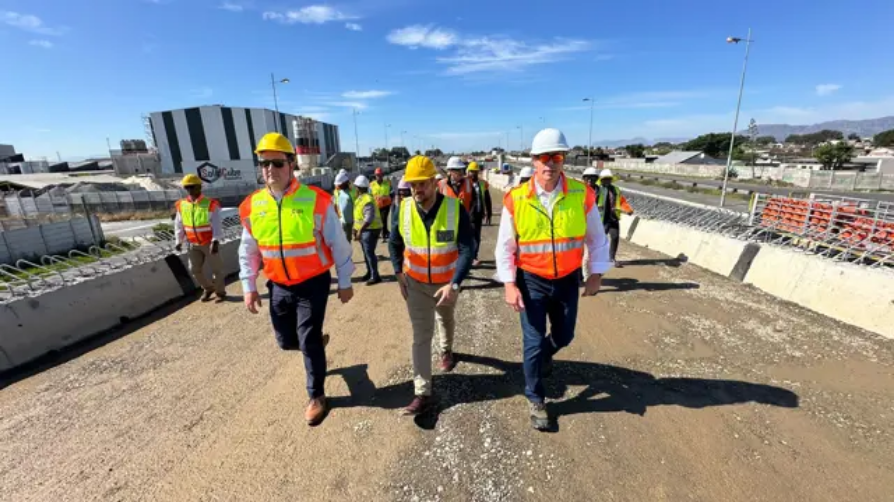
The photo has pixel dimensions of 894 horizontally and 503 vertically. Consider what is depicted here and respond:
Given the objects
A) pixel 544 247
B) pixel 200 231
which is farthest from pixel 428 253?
pixel 200 231

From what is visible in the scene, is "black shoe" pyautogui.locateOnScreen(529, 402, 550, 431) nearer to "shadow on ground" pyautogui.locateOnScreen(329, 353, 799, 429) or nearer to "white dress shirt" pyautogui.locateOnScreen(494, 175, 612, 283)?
"shadow on ground" pyautogui.locateOnScreen(329, 353, 799, 429)

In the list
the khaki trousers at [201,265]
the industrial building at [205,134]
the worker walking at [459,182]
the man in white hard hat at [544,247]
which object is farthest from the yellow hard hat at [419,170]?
the industrial building at [205,134]

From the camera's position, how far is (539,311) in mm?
2908

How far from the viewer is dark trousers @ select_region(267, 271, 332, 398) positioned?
3.05 m

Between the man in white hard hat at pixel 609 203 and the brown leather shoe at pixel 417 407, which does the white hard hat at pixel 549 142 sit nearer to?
the brown leather shoe at pixel 417 407

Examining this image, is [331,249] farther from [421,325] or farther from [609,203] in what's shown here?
[609,203]

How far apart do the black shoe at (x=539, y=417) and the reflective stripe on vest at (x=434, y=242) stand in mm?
1207

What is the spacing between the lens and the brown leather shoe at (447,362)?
3.92 m

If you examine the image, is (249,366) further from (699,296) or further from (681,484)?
(699,296)

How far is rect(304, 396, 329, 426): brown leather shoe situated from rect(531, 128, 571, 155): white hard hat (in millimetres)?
2641

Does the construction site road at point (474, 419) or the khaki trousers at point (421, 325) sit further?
the khaki trousers at point (421, 325)

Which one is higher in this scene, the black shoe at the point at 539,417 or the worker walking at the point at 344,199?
the worker walking at the point at 344,199

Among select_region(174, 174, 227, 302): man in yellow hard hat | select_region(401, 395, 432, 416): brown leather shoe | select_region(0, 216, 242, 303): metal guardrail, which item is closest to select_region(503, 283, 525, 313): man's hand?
select_region(401, 395, 432, 416): brown leather shoe

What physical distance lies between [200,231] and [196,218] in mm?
200
